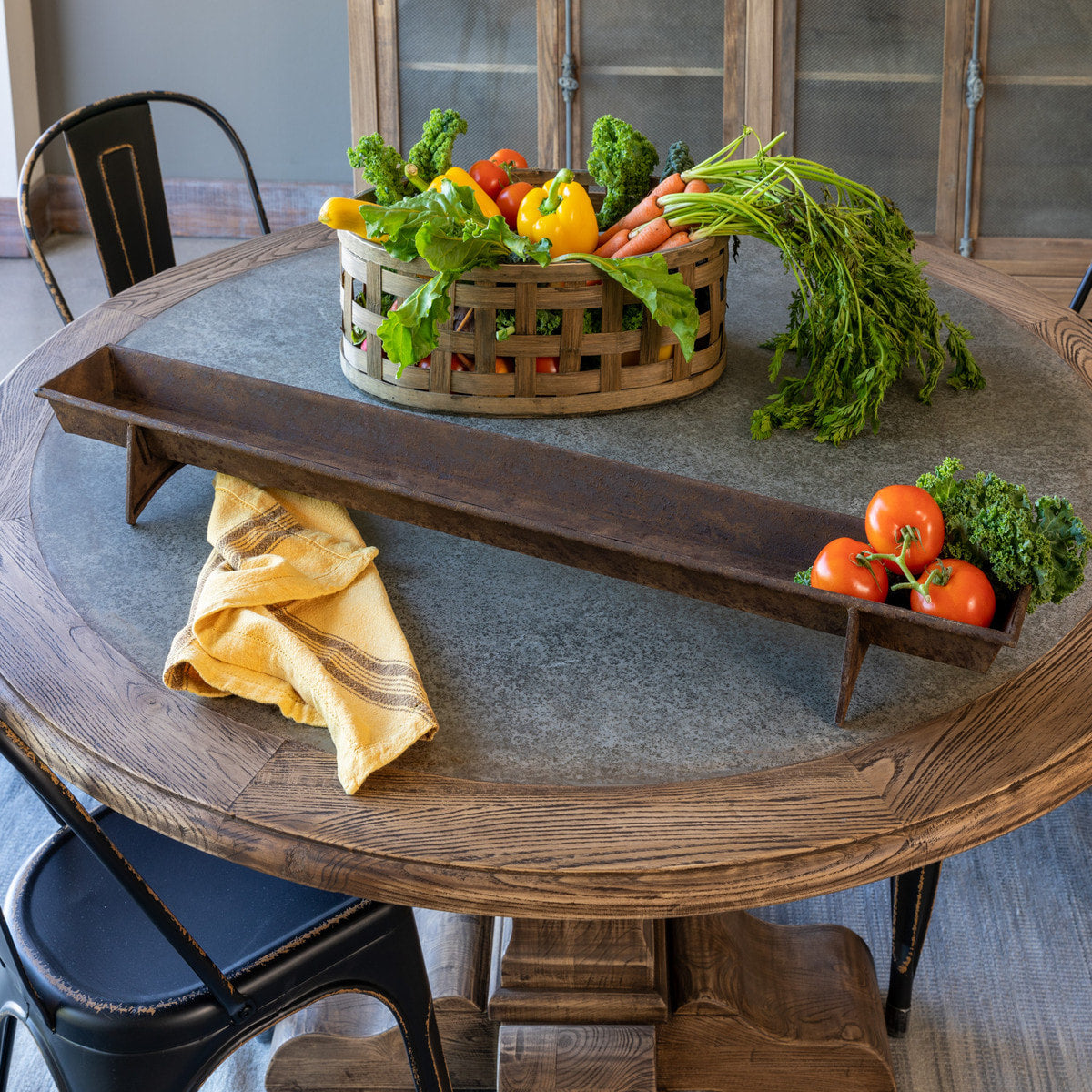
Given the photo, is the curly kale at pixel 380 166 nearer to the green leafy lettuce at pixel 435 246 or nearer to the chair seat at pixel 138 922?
the green leafy lettuce at pixel 435 246

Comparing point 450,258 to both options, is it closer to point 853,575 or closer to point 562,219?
point 562,219

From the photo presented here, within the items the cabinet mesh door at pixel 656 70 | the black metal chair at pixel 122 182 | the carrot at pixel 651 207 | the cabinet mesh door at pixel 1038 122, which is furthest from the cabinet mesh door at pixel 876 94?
the carrot at pixel 651 207

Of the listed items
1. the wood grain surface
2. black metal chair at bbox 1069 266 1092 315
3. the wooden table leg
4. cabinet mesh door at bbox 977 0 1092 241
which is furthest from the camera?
cabinet mesh door at bbox 977 0 1092 241

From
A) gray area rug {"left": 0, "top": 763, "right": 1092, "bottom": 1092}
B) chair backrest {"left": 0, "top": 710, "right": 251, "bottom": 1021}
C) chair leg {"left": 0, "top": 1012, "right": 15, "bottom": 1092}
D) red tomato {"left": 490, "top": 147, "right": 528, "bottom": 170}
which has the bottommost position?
gray area rug {"left": 0, "top": 763, "right": 1092, "bottom": 1092}

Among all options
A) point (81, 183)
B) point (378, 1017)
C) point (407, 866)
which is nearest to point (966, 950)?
point (378, 1017)

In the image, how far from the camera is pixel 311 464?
4.07 ft

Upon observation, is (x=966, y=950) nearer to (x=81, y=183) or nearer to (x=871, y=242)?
(x=871, y=242)

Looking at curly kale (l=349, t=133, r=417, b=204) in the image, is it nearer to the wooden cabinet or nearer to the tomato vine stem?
the tomato vine stem

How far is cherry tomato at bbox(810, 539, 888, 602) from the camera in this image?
103 centimetres

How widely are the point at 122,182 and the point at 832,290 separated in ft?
4.69

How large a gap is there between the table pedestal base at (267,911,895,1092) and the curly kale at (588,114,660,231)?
99 centimetres

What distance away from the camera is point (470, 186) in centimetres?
161

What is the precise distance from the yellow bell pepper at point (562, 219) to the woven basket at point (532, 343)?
3.7 inches

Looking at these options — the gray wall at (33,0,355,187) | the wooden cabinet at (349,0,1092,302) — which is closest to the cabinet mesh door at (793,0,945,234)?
the wooden cabinet at (349,0,1092,302)
